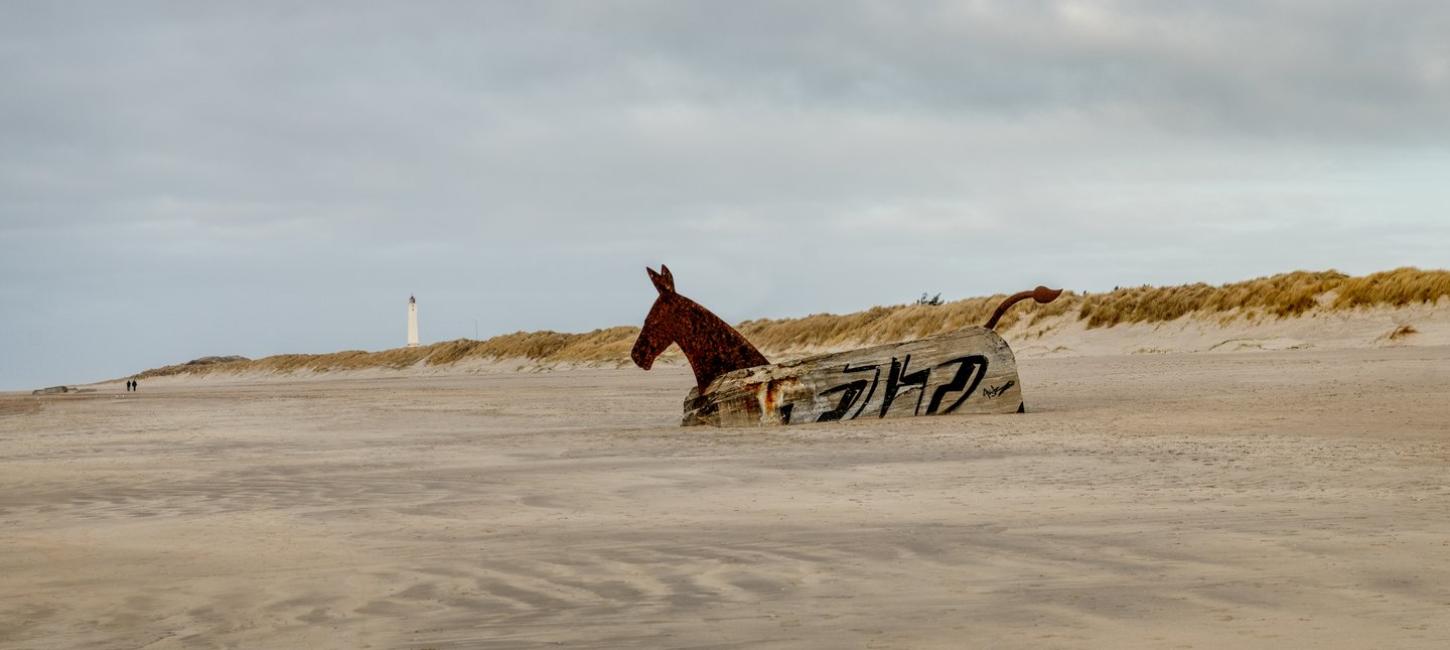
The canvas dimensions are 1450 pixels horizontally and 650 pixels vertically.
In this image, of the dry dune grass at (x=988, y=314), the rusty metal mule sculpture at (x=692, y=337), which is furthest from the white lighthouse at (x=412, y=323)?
the rusty metal mule sculpture at (x=692, y=337)

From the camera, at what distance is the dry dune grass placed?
75.9 feet

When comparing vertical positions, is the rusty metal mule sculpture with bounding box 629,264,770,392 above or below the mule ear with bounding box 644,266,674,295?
below

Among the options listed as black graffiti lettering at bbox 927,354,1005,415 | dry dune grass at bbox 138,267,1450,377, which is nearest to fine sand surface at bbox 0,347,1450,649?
black graffiti lettering at bbox 927,354,1005,415

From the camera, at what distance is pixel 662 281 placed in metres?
12.9

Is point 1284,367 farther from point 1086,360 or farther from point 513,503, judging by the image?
point 513,503

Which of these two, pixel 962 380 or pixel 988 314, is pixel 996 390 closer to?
pixel 962 380

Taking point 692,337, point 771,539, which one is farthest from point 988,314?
point 771,539

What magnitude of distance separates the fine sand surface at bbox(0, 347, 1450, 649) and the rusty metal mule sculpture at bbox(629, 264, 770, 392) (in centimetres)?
207

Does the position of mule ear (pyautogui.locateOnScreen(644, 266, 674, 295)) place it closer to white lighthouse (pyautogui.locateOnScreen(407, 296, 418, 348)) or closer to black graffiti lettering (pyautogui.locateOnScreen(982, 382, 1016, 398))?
black graffiti lettering (pyautogui.locateOnScreen(982, 382, 1016, 398))

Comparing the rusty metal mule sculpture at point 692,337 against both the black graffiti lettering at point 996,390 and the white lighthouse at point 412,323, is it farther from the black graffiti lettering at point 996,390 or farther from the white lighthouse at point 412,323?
the white lighthouse at point 412,323

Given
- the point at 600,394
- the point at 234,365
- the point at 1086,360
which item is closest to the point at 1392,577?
the point at 600,394

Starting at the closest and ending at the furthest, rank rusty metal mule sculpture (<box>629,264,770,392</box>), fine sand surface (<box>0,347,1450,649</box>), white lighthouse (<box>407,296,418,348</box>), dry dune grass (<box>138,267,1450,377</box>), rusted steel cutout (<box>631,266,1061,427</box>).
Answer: fine sand surface (<box>0,347,1450,649</box>) → rusted steel cutout (<box>631,266,1061,427</box>) → rusty metal mule sculpture (<box>629,264,770,392</box>) → dry dune grass (<box>138,267,1450,377</box>) → white lighthouse (<box>407,296,418,348</box>)

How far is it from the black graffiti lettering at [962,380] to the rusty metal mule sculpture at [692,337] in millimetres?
1900

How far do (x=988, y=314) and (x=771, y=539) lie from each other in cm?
3015
